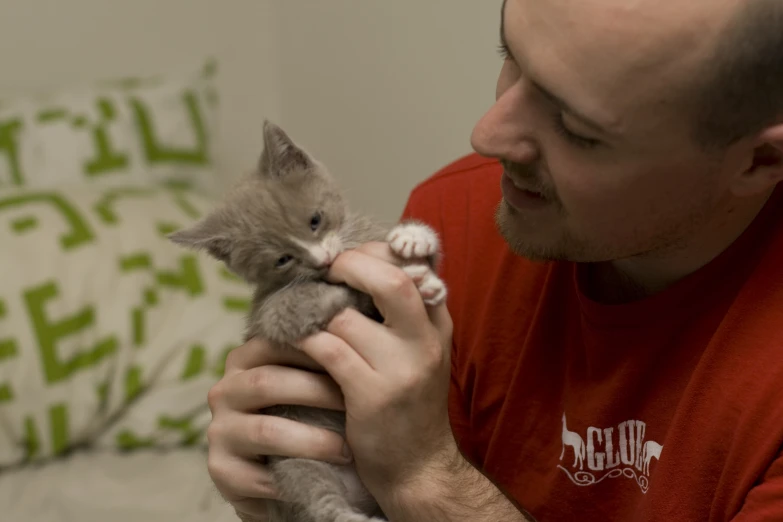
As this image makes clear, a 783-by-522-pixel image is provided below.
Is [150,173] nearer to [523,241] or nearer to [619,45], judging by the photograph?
[523,241]

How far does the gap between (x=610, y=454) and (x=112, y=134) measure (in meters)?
1.87

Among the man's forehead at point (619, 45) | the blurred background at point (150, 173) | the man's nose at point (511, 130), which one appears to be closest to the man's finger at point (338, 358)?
the man's nose at point (511, 130)

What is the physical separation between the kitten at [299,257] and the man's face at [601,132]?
0.19 m

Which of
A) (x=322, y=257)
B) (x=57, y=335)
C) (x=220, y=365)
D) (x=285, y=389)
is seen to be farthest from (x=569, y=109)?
(x=57, y=335)

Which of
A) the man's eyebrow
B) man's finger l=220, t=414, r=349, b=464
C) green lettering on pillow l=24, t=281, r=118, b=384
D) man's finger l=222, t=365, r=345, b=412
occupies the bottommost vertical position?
green lettering on pillow l=24, t=281, r=118, b=384

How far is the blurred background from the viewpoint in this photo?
6.37 ft

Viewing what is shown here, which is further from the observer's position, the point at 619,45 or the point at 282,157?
the point at 282,157

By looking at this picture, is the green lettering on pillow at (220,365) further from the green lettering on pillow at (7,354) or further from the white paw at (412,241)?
the white paw at (412,241)

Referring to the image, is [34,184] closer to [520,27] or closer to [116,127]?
[116,127]

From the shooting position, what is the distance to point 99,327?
2.02 meters

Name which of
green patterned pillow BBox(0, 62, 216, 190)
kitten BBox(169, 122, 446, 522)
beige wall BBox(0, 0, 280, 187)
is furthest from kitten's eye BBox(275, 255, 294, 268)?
beige wall BBox(0, 0, 280, 187)

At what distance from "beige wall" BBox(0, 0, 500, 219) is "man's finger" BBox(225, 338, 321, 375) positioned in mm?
1090

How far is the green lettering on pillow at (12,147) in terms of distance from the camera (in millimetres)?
2264

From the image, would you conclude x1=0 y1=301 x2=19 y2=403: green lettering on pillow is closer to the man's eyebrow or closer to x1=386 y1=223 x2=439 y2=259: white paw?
x1=386 y1=223 x2=439 y2=259: white paw
